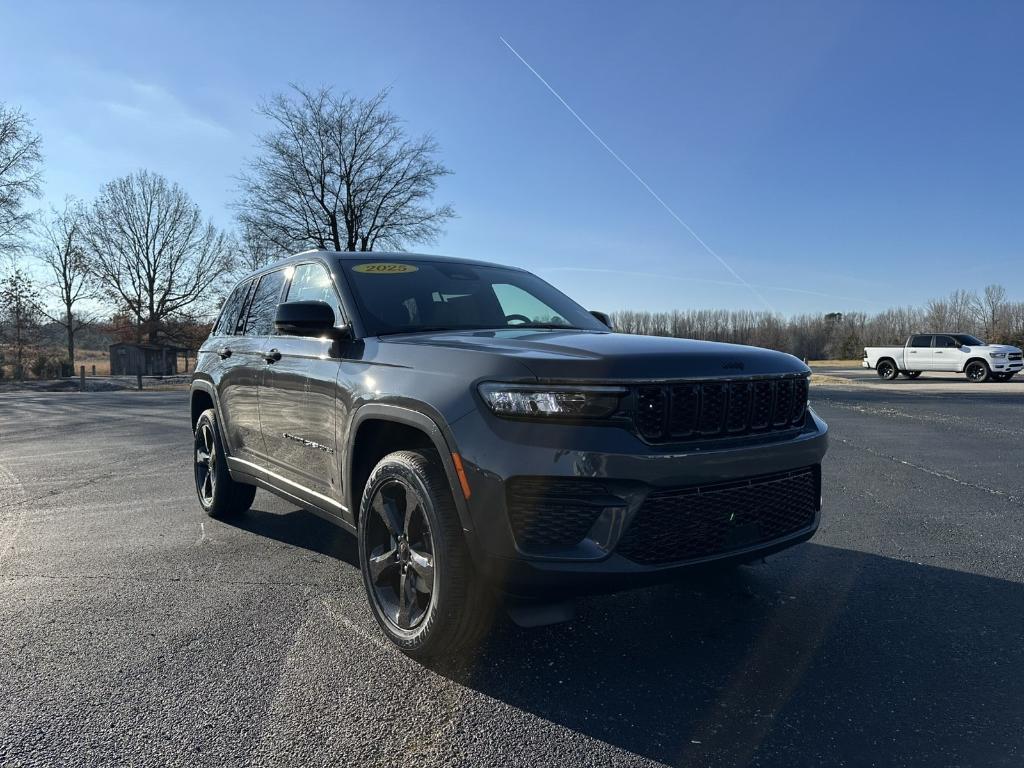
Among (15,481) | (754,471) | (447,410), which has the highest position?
(447,410)

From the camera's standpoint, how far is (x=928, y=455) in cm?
816

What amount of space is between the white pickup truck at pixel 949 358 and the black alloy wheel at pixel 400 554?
29.7 metres

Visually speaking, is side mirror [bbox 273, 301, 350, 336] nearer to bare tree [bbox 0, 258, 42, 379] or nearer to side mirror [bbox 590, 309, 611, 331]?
side mirror [bbox 590, 309, 611, 331]

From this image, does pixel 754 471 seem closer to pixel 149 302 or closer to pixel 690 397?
pixel 690 397

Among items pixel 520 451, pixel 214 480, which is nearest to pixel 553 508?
pixel 520 451

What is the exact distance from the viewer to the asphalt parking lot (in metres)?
2.21

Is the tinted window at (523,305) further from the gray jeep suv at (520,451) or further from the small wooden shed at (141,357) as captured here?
the small wooden shed at (141,357)

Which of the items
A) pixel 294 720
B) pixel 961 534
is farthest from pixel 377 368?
pixel 961 534

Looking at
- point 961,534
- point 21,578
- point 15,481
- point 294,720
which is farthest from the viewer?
point 15,481

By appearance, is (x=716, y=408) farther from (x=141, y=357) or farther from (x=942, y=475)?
(x=141, y=357)

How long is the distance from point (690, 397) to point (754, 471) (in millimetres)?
404

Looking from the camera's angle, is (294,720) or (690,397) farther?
(690,397)

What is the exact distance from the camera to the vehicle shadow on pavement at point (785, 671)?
222 centimetres

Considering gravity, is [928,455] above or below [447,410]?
below
